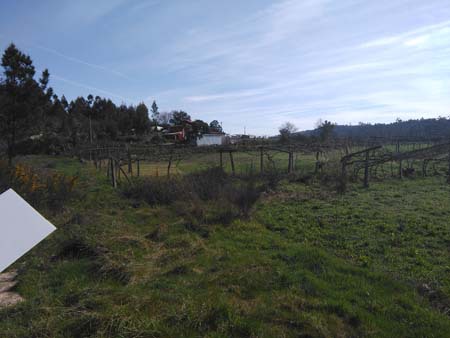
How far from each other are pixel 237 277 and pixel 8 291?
10.9ft

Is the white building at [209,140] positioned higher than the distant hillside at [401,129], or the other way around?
the distant hillside at [401,129]

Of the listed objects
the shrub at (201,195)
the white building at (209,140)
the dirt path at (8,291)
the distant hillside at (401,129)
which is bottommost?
the dirt path at (8,291)

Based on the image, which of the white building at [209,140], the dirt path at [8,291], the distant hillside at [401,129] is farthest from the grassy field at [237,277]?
the distant hillside at [401,129]

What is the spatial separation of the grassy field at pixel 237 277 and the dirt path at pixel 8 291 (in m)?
0.11

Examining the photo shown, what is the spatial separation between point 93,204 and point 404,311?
8.58m

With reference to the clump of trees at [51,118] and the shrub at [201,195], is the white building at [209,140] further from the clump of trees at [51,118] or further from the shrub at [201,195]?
the shrub at [201,195]

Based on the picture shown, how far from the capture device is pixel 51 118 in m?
33.2

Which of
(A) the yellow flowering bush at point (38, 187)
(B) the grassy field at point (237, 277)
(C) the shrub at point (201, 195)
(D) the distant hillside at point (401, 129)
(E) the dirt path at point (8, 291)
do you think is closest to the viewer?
(B) the grassy field at point (237, 277)

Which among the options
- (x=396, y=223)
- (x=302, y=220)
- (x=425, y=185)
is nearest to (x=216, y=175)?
(x=302, y=220)

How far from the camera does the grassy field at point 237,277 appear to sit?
3.24 metres

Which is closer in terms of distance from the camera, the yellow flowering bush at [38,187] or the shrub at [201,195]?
the yellow flowering bush at [38,187]

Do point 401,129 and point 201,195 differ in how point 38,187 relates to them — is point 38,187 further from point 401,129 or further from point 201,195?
point 401,129

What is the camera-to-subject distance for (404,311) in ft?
11.8

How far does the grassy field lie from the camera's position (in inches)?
128
